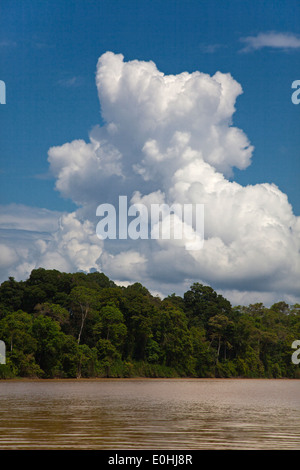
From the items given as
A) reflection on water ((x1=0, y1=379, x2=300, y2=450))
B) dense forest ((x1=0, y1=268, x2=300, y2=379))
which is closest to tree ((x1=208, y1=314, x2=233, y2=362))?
dense forest ((x1=0, y1=268, x2=300, y2=379))

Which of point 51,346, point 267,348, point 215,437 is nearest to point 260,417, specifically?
point 215,437

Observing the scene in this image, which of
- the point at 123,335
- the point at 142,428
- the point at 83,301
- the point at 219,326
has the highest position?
the point at 83,301

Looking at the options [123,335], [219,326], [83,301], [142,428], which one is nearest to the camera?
[142,428]

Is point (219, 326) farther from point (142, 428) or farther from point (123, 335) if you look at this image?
point (142, 428)

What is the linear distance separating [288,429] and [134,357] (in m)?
62.8

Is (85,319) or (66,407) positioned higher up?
(85,319)

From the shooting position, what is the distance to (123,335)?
7394cm

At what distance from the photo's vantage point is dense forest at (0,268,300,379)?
61088mm

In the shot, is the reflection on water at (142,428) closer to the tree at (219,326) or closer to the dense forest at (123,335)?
the dense forest at (123,335)

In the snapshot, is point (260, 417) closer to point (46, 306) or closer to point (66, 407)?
point (66, 407)

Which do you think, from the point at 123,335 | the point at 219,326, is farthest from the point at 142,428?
the point at 219,326

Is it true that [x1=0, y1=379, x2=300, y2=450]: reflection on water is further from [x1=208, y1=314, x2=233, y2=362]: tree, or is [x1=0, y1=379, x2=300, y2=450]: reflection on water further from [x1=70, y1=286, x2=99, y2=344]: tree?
[x1=208, y1=314, x2=233, y2=362]: tree

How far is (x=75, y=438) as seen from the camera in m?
15.8

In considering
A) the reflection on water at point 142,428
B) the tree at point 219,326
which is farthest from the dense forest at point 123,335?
the reflection on water at point 142,428
